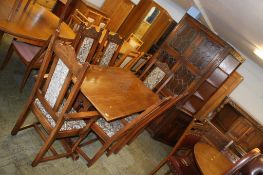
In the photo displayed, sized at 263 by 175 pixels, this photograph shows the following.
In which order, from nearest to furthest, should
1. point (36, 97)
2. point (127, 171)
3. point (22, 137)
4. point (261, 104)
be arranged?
1. point (36, 97)
2. point (22, 137)
3. point (127, 171)
4. point (261, 104)

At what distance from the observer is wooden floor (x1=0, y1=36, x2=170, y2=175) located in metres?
2.29

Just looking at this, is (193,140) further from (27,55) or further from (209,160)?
(27,55)

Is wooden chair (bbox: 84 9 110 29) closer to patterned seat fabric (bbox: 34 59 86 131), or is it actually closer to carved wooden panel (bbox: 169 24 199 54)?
carved wooden panel (bbox: 169 24 199 54)

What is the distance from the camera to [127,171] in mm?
3125

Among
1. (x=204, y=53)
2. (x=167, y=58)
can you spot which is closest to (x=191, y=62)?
(x=204, y=53)

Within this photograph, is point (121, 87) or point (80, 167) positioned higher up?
point (121, 87)

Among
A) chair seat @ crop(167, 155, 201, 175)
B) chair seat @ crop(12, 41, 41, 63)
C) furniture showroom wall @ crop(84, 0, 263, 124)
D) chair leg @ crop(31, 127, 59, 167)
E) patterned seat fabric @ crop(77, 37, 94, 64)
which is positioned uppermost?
furniture showroom wall @ crop(84, 0, 263, 124)

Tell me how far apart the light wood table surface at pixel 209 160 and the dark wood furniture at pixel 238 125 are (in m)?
2.01

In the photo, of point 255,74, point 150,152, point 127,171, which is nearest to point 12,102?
point 127,171

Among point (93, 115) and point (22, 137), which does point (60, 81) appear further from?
point (22, 137)

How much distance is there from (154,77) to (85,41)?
1.37 meters

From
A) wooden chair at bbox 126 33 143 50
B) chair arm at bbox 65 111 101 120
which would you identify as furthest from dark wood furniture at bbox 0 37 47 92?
wooden chair at bbox 126 33 143 50

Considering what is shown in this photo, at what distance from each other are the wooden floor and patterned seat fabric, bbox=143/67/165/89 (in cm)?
98

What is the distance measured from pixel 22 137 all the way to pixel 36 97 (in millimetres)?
613
